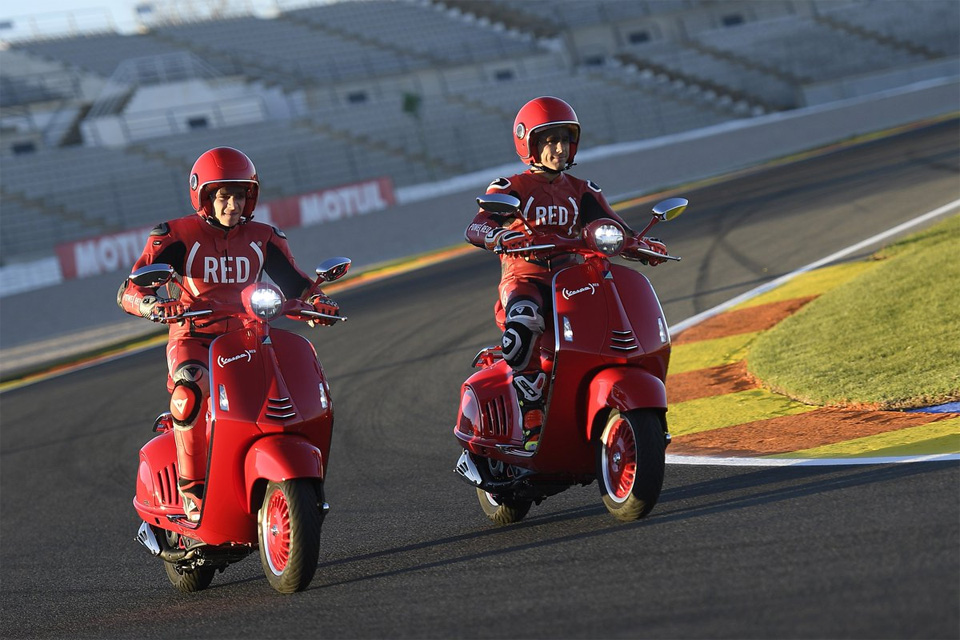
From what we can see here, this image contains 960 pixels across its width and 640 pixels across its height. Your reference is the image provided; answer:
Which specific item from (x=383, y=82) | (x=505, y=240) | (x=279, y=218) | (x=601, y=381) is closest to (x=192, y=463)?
(x=505, y=240)

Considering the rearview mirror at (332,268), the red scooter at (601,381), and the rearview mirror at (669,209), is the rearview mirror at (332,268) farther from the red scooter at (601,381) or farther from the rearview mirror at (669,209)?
the rearview mirror at (669,209)

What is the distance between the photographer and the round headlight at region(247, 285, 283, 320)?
5410 mm

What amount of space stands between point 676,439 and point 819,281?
555cm

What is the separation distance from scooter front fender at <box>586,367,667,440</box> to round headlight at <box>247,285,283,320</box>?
5.00ft

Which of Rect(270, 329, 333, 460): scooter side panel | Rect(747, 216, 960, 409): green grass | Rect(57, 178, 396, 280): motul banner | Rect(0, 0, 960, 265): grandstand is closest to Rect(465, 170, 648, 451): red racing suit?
Rect(270, 329, 333, 460): scooter side panel

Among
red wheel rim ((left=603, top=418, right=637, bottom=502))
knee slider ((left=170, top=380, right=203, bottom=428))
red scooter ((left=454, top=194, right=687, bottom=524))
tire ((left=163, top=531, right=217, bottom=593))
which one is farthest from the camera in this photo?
tire ((left=163, top=531, right=217, bottom=593))

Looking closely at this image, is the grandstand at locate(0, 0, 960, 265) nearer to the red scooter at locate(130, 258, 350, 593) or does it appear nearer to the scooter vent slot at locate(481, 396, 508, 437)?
the scooter vent slot at locate(481, 396, 508, 437)

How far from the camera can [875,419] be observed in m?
6.91

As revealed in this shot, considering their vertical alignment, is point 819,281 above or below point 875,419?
below

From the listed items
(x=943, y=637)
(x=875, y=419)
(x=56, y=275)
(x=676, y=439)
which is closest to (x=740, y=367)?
(x=676, y=439)

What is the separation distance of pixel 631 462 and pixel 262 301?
1843 mm

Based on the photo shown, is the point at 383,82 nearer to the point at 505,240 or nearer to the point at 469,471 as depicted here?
the point at 469,471

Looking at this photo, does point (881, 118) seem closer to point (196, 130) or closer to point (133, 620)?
point (196, 130)

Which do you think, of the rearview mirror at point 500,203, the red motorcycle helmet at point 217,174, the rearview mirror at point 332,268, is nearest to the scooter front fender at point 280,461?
the rearview mirror at point 332,268
